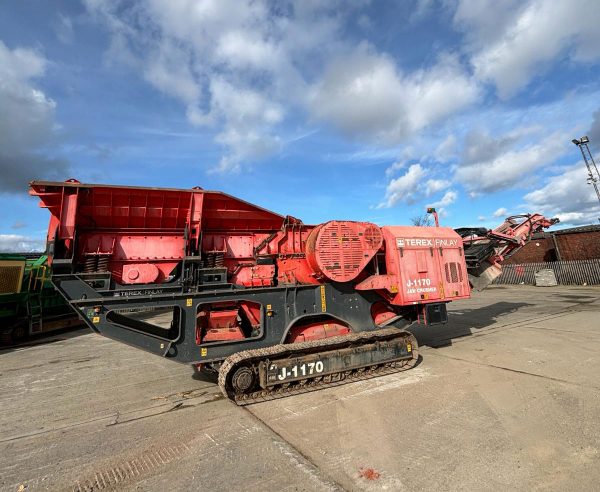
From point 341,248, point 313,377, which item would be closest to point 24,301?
point 313,377

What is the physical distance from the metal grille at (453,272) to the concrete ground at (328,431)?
157 cm

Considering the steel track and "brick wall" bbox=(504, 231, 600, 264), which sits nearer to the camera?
the steel track

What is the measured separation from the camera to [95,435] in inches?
159

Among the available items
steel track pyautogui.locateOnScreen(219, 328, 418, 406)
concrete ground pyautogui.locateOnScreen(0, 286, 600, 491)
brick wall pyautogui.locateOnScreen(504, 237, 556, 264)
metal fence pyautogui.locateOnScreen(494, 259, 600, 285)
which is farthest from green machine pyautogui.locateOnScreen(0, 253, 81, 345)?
brick wall pyautogui.locateOnScreen(504, 237, 556, 264)

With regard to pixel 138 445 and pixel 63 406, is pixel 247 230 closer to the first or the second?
pixel 138 445

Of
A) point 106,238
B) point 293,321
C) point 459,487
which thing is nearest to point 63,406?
point 106,238

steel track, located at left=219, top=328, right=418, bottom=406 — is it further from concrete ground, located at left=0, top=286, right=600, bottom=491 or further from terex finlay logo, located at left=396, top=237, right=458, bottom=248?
terex finlay logo, located at left=396, top=237, right=458, bottom=248

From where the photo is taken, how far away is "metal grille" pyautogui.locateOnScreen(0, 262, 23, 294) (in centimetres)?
1080

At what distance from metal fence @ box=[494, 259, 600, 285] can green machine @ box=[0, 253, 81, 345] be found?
97.6 ft

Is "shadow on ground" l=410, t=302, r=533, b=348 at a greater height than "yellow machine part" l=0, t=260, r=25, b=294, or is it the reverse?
"yellow machine part" l=0, t=260, r=25, b=294

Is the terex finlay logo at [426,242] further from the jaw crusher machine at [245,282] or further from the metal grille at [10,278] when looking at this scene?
the metal grille at [10,278]

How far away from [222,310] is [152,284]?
1201 millimetres

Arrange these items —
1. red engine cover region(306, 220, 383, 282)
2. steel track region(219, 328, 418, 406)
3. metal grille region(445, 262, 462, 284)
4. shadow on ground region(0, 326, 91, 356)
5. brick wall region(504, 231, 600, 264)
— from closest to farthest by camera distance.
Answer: steel track region(219, 328, 418, 406)
red engine cover region(306, 220, 383, 282)
metal grille region(445, 262, 462, 284)
shadow on ground region(0, 326, 91, 356)
brick wall region(504, 231, 600, 264)

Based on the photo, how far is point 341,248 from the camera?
227 inches
